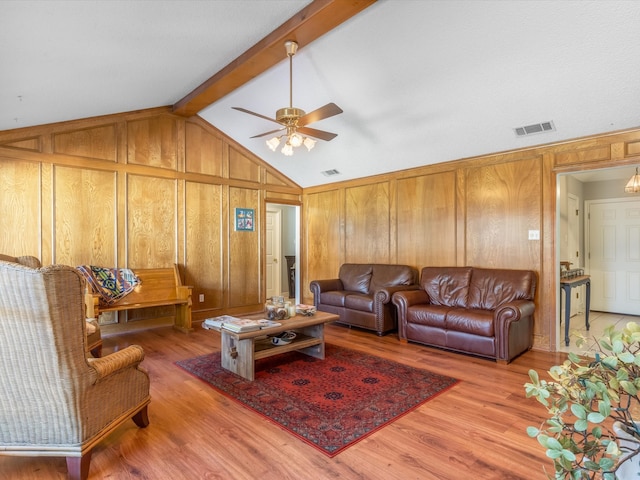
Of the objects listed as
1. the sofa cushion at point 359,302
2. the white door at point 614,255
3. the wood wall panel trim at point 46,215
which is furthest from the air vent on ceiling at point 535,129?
the wood wall panel trim at point 46,215

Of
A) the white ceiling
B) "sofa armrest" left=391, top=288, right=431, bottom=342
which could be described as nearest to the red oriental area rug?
"sofa armrest" left=391, top=288, right=431, bottom=342

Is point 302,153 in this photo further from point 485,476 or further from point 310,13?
point 485,476

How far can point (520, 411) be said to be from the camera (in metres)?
2.57

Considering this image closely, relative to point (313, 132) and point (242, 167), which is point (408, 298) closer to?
point (313, 132)

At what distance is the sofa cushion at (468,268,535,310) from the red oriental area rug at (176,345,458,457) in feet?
4.44

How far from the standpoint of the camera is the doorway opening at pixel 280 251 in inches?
311

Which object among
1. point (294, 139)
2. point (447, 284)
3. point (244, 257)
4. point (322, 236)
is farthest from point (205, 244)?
point (447, 284)

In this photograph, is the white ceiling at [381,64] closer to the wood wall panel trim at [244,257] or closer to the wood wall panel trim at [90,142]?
the wood wall panel trim at [90,142]

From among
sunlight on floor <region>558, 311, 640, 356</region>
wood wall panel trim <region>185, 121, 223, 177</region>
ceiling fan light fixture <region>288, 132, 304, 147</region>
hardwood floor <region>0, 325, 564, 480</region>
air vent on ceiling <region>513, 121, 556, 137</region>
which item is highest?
wood wall panel trim <region>185, 121, 223, 177</region>

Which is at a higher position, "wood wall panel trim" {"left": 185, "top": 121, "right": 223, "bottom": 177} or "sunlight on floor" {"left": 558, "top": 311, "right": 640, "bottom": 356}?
"wood wall panel trim" {"left": 185, "top": 121, "right": 223, "bottom": 177}

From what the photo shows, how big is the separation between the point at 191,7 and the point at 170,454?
3.12 metres

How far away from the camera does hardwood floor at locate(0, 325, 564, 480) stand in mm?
1924

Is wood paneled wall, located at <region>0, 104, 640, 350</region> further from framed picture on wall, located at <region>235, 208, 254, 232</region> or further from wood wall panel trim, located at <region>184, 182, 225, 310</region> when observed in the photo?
framed picture on wall, located at <region>235, 208, 254, 232</region>

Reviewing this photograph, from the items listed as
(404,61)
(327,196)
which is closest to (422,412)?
(404,61)
